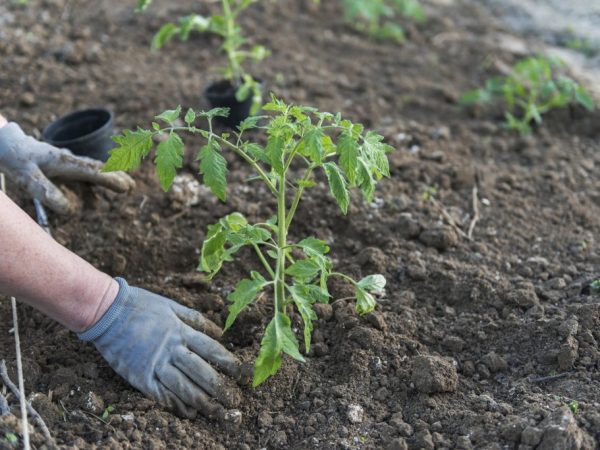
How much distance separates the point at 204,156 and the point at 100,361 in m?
0.93

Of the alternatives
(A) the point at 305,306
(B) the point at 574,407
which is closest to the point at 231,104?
(A) the point at 305,306

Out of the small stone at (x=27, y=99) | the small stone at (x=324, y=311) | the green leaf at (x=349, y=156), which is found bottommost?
the small stone at (x=27, y=99)

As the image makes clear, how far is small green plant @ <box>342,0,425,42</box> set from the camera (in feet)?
16.9

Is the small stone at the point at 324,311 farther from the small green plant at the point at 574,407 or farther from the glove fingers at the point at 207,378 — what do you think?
the small green plant at the point at 574,407

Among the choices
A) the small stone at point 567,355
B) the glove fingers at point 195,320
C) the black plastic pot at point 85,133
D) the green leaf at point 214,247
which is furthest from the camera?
the black plastic pot at point 85,133

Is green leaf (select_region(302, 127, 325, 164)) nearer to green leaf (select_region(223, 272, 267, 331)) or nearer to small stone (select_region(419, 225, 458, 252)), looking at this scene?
green leaf (select_region(223, 272, 267, 331))

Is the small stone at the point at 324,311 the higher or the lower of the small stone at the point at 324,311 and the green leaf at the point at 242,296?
the lower

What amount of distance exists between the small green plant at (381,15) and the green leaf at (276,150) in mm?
3181

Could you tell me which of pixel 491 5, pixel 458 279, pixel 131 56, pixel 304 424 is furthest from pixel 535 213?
pixel 491 5

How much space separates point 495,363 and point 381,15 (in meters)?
3.94

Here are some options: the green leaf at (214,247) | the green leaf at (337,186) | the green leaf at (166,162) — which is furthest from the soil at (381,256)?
the green leaf at (166,162)

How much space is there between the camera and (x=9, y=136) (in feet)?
10.2

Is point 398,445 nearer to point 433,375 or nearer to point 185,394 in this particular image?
point 433,375

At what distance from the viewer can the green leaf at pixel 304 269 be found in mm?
2262
